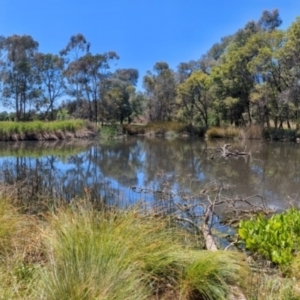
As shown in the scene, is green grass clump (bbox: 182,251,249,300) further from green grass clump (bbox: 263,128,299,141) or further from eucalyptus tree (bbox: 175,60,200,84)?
eucalyptus tree (bbox: 175,60,200,84)

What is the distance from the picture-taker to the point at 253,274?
7.66ft

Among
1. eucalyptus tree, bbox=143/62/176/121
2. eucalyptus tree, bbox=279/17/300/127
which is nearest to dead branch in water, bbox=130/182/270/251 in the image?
eucalyptus tree, bbox=279/17/300/127

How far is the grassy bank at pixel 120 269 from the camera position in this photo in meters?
1.68

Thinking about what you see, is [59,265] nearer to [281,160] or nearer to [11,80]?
[281,160]

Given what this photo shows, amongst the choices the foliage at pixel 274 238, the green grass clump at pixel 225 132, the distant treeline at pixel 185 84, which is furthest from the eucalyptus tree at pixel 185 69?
the foliage at pixel 274 238

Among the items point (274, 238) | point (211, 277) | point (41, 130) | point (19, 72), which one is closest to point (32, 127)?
point (41, 130)

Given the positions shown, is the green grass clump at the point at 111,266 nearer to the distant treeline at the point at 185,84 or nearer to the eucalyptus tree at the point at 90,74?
the distant treeline at the point at 185,84

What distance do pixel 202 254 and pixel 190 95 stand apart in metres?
29.4

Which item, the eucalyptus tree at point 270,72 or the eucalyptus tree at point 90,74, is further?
the eucalyptus tree at point 90,74

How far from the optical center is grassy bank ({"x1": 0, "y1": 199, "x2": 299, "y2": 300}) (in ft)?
5.50

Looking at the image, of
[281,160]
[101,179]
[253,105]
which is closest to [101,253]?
[101,179]

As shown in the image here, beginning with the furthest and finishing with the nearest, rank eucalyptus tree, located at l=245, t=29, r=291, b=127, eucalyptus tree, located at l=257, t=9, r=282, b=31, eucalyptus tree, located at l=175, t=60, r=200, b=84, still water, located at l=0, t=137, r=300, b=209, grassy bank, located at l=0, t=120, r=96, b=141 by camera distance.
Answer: eucalyptus tree, located at l=175, t=60, r=200, b=84
eucalyptus tree, located at l=257, t=9, r=282, b=31
eucalyptus tree, located at l=245, t=29, r=291, b=127
grassy bank, located at l=0, t=120, r=96, b=141
still water, located at l=0, t=137, r=300, b=209

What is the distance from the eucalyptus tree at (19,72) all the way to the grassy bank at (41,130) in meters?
9.26

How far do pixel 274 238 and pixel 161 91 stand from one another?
34373 mm
